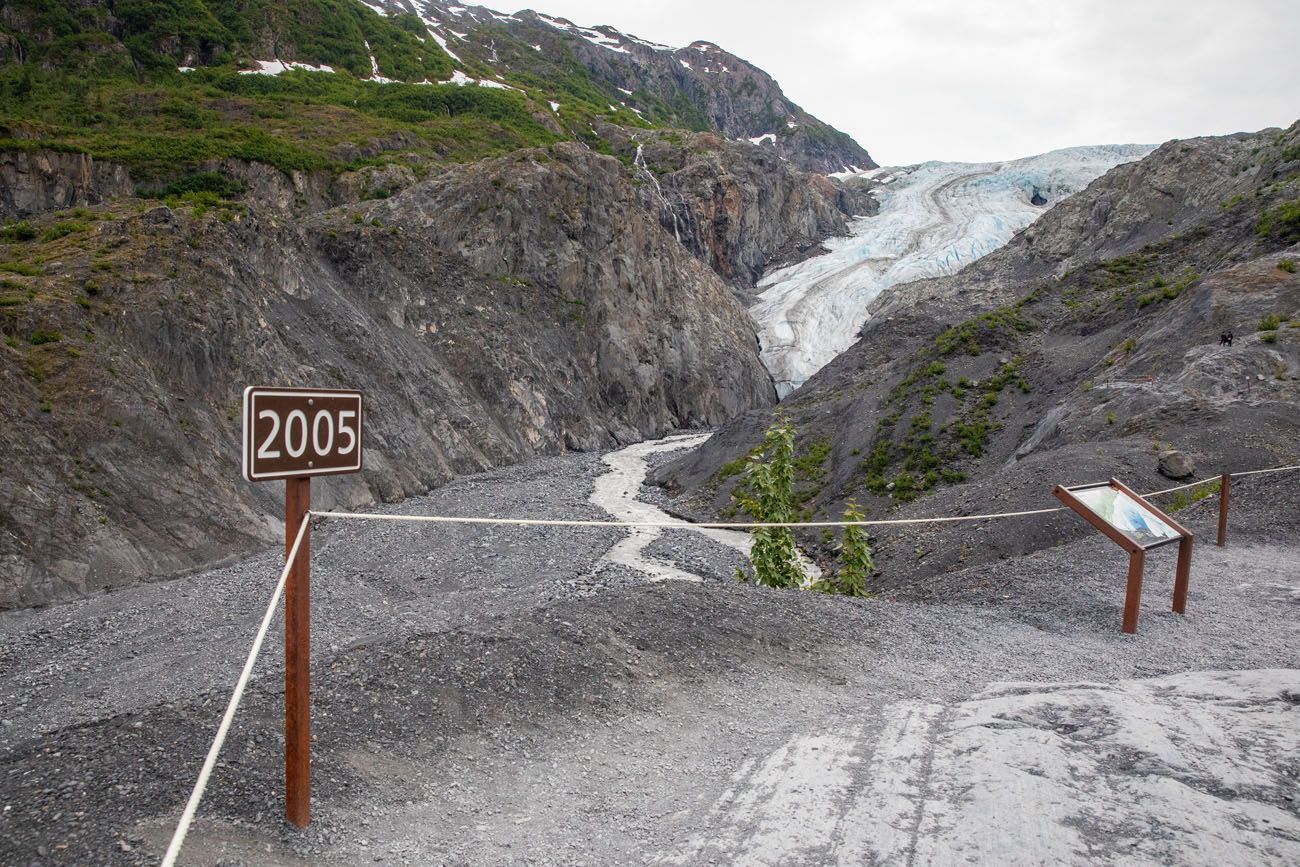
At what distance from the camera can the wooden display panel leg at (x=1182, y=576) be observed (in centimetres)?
887

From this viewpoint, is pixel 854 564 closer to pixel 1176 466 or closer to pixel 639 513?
pixel 1176 466

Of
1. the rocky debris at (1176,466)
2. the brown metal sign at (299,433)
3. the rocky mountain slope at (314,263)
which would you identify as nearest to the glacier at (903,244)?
the rocky mountain slope at (314,263)

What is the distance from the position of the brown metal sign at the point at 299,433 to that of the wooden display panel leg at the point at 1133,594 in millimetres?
7644

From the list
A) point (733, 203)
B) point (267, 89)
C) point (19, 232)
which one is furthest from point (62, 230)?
point (733, 203)

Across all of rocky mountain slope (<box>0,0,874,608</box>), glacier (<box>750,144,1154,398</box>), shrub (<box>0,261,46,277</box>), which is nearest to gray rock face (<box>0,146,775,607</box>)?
rocky mountain slope (<box>0,0,874,608</box>)

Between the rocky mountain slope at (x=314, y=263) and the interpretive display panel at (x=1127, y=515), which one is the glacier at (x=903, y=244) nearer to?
the rocky mountain slope at (x=314, y=263)

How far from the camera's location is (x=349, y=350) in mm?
26703

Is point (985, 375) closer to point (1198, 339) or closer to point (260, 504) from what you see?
point (1198, 339)

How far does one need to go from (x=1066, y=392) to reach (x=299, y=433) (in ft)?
72.5

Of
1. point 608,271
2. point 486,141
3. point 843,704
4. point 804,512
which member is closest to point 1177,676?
point 843,704

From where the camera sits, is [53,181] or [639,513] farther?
[53,181]

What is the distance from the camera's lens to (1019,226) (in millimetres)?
70812

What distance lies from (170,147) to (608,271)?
2211 cm

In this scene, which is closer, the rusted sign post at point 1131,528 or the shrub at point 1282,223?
the rusted sign post at point 1131,528
